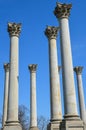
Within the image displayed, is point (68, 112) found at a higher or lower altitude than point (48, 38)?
lower

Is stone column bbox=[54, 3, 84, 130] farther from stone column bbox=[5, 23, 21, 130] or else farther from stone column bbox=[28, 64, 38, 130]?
stone column bbox=[28, 64, 38, 130]

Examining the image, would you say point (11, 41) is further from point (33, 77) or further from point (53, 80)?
point (33, 77)

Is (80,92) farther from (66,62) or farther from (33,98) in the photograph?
(66,62)

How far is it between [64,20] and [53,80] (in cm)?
1426

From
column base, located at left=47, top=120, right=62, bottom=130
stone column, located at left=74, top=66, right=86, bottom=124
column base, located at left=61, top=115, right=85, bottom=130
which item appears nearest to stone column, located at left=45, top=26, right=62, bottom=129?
column base, located at left=47, top=120, right=62, bottom=130

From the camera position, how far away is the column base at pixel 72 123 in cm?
4091

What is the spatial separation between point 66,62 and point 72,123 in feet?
34.9

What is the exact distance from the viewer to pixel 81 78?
87125mm

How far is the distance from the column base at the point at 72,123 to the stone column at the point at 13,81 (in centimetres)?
1016

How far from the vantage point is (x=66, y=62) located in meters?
46.0

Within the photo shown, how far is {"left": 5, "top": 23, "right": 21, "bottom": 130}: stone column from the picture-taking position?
159 feet

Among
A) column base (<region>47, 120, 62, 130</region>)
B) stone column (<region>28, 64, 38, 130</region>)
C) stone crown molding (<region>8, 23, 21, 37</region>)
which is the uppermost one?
stone crown molding (<region>8, 23, 21, 37</region>)

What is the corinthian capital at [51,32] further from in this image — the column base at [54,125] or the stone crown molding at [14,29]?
the column base at [54,125]

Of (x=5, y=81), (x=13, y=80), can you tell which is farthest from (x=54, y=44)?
(x=5, y=81)
